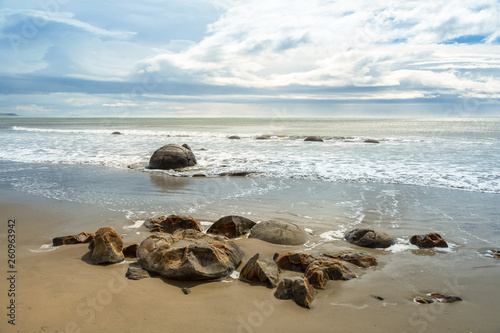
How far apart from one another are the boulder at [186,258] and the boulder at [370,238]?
7.25 feet

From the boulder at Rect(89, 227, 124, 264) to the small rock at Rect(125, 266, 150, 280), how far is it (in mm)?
473

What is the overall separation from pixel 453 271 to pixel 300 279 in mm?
2428

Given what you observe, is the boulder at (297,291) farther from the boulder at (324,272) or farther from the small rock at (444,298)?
the small rock at (444,298)

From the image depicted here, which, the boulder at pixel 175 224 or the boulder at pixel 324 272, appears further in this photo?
the boulder at pixel 175 224

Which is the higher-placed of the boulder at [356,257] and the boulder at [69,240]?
the boulder at [356,257]

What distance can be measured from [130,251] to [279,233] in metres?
2.42

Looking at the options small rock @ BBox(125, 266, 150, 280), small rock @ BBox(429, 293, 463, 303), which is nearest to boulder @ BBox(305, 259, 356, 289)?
small rock @ BBox(429, 293, 463, 303)

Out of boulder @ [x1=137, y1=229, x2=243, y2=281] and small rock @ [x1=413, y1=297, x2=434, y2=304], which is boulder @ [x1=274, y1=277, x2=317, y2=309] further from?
small rock @ [x1=413, y1=297, x2=434, y2=304]

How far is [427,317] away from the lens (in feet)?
11.3

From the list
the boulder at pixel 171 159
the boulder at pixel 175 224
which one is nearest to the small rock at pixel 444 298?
the boulder at pixel 175 224

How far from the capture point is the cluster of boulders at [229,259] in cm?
398

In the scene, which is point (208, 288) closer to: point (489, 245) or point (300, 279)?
point (300, 279)

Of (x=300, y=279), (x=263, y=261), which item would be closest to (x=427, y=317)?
(x=300, y=279)

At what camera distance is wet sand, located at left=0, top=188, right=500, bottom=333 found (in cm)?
317
